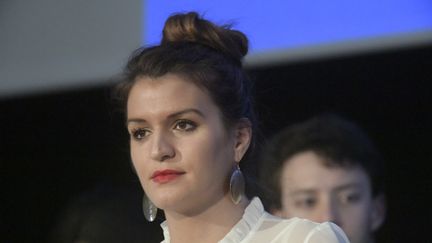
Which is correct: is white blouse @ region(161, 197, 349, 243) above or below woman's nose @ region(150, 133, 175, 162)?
below

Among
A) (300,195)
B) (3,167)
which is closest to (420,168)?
(300,195)

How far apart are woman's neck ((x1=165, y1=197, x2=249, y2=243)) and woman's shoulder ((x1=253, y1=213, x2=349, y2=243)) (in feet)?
0.22

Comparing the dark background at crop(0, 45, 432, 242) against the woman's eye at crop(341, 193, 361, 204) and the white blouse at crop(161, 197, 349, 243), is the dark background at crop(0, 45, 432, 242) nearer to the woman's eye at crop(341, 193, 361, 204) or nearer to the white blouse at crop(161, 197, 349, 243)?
the woman's eye at crop(341, 193, 361, 204)

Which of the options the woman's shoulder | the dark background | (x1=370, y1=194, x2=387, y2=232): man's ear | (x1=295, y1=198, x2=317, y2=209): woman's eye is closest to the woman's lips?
the woman's shoulder

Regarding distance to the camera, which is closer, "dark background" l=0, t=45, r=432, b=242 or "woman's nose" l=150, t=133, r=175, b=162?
"woman's nose" l=150, t=133, r=175, b=162

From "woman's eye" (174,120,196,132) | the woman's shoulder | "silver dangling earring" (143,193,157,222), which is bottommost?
"silver dangling earring" (143,193,157,222)

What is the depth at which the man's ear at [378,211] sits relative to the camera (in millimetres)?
2289

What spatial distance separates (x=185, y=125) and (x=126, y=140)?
4.30ft

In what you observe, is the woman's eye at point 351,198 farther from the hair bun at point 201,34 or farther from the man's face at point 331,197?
the hair bun at point 201,34

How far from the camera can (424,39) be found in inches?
90.5

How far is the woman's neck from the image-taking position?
1.66m

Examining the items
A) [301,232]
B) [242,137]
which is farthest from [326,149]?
[301,232]

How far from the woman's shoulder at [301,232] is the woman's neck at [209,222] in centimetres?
7

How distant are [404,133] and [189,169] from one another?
96cm
